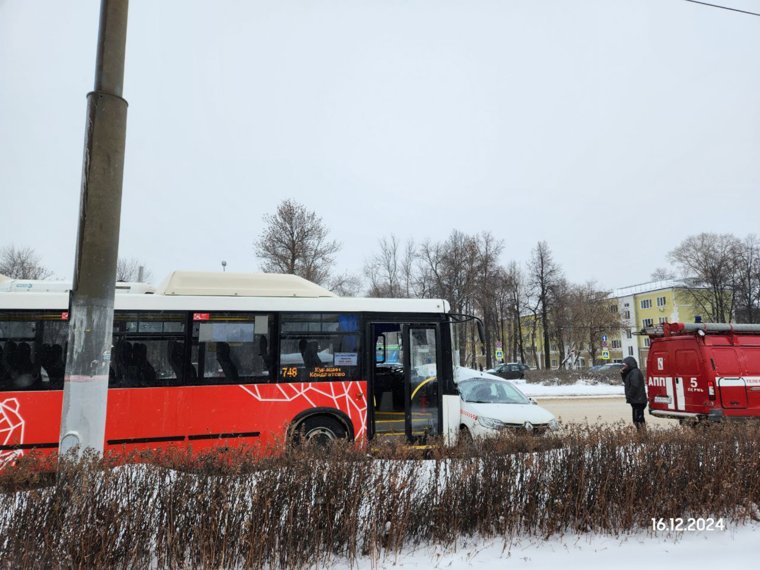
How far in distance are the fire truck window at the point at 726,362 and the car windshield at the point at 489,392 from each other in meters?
4.14

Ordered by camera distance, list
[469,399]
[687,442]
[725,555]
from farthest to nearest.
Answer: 1. [469,399]
2. [687,442]
3. [725,555]

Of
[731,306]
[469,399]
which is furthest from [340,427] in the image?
[731,306]

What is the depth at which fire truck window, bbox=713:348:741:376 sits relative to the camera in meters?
10.6

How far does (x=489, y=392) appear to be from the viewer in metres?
11.3

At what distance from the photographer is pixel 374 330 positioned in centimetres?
854

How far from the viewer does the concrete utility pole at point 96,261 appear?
4.06 m

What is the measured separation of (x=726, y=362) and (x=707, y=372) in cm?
60

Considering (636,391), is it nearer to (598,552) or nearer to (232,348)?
(598,552)

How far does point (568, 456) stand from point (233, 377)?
5134 mm

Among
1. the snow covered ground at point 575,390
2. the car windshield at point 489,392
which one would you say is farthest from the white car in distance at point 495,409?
the snow covered ground at point 575,390

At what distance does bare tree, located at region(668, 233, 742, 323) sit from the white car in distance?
51.4 meters

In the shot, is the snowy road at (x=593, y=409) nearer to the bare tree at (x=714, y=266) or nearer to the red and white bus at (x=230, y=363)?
the red and white bus at (x=230, y=363)

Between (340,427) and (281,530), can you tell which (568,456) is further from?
(340,427)
